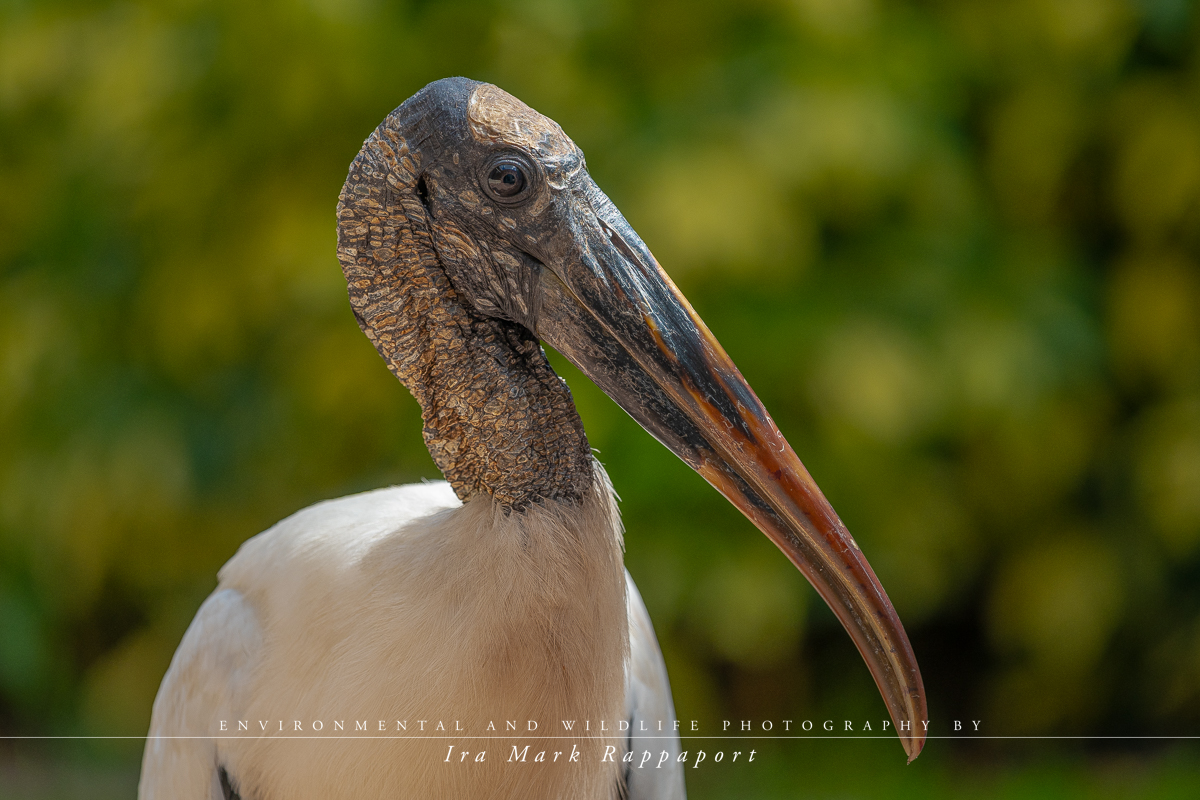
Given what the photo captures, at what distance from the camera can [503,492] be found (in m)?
1.55

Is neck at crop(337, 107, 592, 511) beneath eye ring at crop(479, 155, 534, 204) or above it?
beneath

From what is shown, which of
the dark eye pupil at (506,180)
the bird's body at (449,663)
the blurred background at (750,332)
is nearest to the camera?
the dark eye pupil at (506,180)

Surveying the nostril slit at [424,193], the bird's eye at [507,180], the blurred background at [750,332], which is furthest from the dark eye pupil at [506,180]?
the blurred background at [750,332]

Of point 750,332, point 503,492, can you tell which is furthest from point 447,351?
point 750,332

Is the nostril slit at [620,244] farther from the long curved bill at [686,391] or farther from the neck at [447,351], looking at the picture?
the neck at [447,351]

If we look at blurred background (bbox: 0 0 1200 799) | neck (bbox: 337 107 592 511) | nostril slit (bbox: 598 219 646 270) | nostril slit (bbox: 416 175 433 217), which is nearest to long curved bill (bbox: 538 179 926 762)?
nostril slit (bbox: 598 219 646 270)

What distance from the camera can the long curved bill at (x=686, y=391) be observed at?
1.44 m

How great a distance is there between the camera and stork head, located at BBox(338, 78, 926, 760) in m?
1.44

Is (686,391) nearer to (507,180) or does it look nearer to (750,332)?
(507,180)

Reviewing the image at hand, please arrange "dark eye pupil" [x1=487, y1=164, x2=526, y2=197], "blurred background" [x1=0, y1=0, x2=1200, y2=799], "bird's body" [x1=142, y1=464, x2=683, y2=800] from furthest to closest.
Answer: "blurred background" [x1=0, y1=0, x2=1200, y2=799]
"bird's body" [x1=142, y1=464, x2=683, y2=800]
"dark eye pupil" [x1=487, y1=164, x2=526, y2=197]

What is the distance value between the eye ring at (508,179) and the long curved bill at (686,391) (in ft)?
0.26

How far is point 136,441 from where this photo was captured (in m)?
3.84

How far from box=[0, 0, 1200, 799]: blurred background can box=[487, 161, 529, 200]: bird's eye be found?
6.74ft

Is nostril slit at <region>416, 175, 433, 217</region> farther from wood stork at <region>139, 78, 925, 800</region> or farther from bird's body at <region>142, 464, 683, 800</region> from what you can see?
bird's body at <region>142, 464, 683, 800</region>
